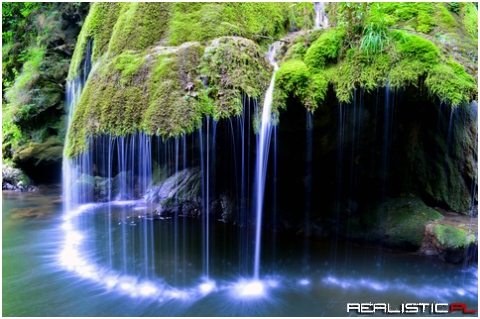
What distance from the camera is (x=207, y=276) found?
5414 millimetres

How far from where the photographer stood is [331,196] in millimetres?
6637

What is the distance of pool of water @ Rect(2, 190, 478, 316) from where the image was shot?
4512mm

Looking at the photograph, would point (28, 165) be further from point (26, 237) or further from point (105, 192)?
point (26, 237)

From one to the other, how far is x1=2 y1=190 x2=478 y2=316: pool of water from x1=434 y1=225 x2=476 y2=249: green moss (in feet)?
1.36

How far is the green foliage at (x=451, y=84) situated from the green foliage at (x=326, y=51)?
4.36ft

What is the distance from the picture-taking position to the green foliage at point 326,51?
455 centimetres

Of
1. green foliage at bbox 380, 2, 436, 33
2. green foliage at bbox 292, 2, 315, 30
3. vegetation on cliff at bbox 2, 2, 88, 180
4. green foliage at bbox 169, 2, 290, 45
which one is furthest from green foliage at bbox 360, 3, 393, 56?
vegetation on cliff at bbox 2, 2, 88, 180

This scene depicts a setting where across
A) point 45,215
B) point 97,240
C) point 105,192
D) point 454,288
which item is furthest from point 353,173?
point 105,192

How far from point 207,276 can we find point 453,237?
4.39 m

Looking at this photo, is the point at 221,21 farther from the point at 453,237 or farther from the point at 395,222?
the point at 453,237

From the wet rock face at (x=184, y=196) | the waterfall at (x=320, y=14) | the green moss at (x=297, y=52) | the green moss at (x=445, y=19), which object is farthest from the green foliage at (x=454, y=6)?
the wet rock face at (x=184, y=196)

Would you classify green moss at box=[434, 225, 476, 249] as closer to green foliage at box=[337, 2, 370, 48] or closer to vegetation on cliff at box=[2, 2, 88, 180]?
green foliage at box=[337, 2, 370, 48]

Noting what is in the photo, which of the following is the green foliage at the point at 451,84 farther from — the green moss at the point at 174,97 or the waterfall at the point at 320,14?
the green moss at the point at 174,97

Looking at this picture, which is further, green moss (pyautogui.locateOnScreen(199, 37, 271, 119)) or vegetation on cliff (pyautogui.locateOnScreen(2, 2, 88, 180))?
vegetation on cliff (pyautogui.locateOnScreen(2, 2, 88, 180))
